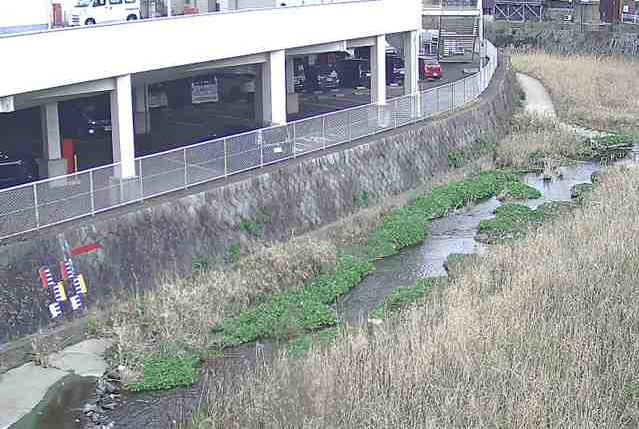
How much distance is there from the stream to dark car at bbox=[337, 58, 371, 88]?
11.9 metres

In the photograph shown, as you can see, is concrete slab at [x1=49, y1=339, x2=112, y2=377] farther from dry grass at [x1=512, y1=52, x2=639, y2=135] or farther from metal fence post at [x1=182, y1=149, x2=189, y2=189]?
dry grass at [x1=512, y1=52, x2=639, y2=135]

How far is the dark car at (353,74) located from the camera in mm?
43469

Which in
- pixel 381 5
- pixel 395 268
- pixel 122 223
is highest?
pixel 381 5

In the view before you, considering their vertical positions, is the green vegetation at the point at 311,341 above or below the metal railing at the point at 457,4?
below

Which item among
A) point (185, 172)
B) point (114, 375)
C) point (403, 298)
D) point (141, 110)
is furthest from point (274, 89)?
point (114, 375)

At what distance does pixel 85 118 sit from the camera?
3259 centimetres

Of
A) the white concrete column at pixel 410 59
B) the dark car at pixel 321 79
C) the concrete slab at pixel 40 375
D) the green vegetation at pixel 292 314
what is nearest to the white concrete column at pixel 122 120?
the green vegetation at pixel 292 314

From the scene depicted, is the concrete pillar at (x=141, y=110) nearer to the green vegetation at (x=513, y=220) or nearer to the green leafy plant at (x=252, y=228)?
the green leafy plant at (x=252, y=228)

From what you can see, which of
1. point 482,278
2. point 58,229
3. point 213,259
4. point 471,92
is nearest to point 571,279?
point 482,278

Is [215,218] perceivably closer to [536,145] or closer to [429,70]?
[536,145]

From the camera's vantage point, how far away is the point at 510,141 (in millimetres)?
37406

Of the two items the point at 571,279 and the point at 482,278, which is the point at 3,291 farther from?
the point at 571,279

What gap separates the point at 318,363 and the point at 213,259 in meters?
7.32

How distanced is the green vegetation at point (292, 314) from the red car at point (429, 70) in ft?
71.9
